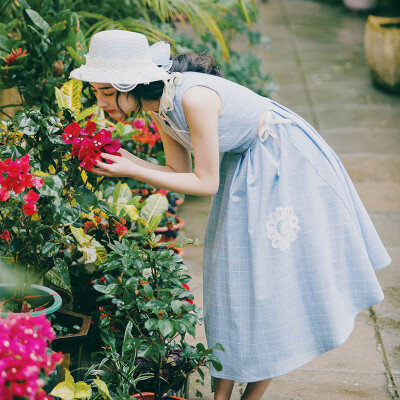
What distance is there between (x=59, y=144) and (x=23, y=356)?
960mm

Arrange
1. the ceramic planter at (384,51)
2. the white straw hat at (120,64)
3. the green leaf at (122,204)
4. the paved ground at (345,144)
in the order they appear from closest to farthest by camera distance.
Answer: the white straw hat at (120,64)
the green leaf at (122,204)
the paved ground at (345,144)
the ceramic planter at (384,51)

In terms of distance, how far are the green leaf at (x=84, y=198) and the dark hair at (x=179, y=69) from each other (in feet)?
0.96

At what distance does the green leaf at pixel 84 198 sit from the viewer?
2.19 meters

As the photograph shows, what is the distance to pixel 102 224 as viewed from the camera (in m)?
2.69

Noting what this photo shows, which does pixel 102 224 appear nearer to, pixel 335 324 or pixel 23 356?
pixel 335 324

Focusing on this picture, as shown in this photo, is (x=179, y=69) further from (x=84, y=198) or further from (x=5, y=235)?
(x=5, y=235)

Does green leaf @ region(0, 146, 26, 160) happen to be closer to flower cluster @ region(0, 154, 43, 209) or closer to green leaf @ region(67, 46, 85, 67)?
flower cluster @ region(0, 154, 43, 209)

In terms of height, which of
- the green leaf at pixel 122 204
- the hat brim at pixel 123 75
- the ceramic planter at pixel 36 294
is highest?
the hat brim at pixel 123 75

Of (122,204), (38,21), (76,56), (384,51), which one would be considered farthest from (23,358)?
(384,51)

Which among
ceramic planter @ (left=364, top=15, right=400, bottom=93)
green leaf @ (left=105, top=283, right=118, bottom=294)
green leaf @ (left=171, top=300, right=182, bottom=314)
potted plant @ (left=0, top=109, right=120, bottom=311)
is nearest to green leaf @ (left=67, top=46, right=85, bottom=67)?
potted plant @ (left=0, top=109, right=120, bottom=311)

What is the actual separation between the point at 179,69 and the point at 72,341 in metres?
1.08

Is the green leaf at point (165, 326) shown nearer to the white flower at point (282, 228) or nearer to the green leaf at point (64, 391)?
the green leaf at point (64, 391)

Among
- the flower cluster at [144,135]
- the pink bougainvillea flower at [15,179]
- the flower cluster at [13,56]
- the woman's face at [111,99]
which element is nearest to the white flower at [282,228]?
the woman's face at [111,99]

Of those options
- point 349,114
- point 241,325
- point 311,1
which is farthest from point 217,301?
A: point 311,1
